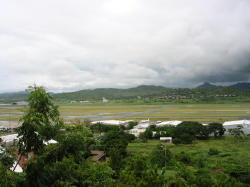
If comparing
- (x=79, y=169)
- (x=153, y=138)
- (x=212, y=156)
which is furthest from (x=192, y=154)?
(x=79, y=169)

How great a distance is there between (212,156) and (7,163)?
3067cm

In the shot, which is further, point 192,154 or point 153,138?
point 153,138

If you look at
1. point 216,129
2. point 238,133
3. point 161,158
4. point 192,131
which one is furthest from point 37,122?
point 238,133

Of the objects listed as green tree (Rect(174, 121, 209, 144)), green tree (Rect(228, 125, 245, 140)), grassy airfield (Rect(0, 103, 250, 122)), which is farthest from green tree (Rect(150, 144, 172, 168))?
grassy airfield (Rect(0, 103, 250, 122))

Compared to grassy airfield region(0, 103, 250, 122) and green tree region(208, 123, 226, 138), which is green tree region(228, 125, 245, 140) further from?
grassy airfield region(0, 103, 250, 122)

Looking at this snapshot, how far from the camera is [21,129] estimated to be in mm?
6109

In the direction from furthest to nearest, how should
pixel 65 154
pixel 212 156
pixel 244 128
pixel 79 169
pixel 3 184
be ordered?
pixel 244 128 < pixel 212 156 < pixel 79 169 < pixel 65 154 < pixel 3 184

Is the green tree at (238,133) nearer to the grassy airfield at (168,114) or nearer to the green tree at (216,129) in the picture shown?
the green tree at (216,129)

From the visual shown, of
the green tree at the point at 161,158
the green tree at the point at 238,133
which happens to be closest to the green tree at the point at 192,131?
the green tree at the point at 238,133

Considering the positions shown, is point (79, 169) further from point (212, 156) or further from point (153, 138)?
point (153, 138)

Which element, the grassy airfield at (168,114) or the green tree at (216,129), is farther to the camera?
the grassy airfield at (168,114)

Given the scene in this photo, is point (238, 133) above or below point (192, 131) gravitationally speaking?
below

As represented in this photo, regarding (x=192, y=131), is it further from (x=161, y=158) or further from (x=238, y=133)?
(x=161, y=158)

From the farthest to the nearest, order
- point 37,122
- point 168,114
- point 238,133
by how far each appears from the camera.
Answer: point 168,114
point 238,133
point 37,122
